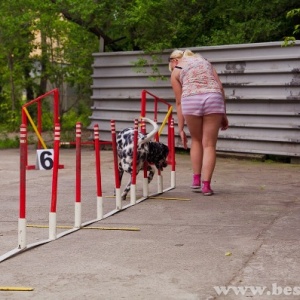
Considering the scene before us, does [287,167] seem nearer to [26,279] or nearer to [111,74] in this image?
[111,74]

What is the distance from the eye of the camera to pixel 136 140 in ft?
31.3

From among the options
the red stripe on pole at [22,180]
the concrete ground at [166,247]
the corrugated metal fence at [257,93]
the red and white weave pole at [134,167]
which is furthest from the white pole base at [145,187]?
the corrugated metal fence at [257,93]

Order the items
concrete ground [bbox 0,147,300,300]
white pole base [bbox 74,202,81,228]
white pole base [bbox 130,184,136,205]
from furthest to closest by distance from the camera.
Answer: white pole base [bbox 130,184,136,205] < white pole base [bbox 74,202,81,228] < concrete ground [bbox 0,147,300,300]

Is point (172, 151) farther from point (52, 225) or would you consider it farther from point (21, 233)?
point (21, 233)

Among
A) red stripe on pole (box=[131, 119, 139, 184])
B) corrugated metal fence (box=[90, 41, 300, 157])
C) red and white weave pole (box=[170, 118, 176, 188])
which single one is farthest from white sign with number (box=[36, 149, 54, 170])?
corrugated metal fence (box=[90, 41, 300, 157])

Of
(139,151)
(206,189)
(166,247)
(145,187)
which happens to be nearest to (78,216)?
(166,247)

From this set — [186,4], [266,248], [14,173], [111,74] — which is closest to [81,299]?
[266,248]

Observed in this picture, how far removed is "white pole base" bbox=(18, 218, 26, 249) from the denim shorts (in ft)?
12.2

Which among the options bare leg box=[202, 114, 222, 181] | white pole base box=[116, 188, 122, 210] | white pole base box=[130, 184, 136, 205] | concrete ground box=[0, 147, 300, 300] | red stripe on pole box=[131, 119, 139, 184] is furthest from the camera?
bare leg box=[202, 114, 222, 181]

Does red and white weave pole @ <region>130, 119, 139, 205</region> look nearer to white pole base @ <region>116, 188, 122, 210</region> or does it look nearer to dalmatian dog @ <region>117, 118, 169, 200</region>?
dalmatian dog @ <region>117, 118, 169, 200</region>

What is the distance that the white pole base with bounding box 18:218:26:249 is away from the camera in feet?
22.9

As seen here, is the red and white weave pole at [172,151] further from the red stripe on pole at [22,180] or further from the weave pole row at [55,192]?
the red stripe on pole at [22,180]

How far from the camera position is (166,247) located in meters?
7.12

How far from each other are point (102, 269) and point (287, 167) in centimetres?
779
